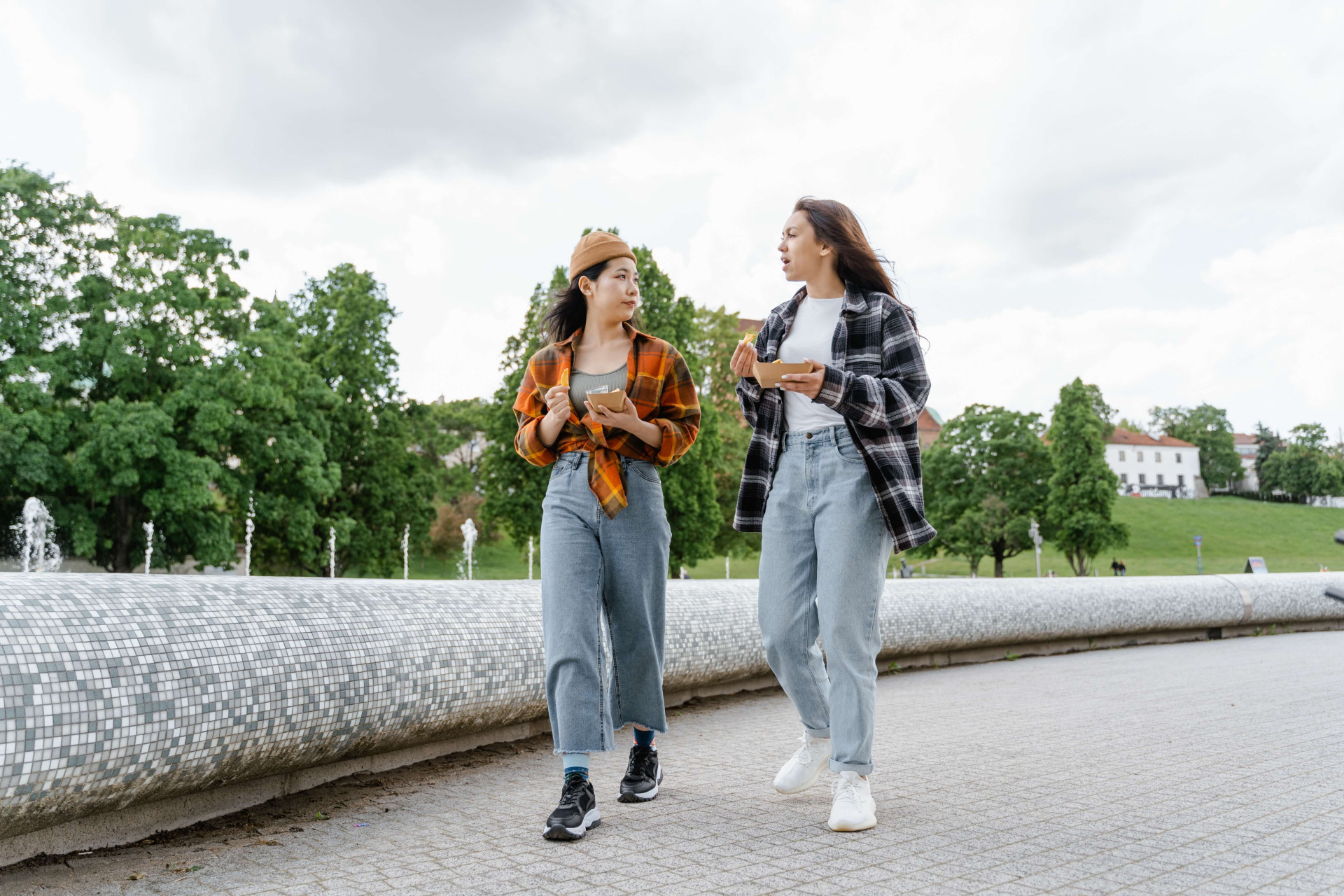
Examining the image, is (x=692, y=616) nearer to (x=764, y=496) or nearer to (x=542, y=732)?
(x=542, y=732)

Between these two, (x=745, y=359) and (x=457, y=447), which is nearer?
(x=745, y=359)

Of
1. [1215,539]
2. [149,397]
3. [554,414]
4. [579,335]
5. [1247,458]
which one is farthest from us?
[1247,458]

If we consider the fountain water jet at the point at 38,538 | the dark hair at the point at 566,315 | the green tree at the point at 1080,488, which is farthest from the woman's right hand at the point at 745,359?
the green tree at the point at 1080,488

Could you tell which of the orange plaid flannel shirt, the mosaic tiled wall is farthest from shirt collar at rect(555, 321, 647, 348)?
the mosaic tiled wall

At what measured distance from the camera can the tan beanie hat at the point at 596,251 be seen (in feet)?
13.3

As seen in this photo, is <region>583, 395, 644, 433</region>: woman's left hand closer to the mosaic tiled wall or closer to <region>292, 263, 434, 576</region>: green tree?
the mosaic tiled wall

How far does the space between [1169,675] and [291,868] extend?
7.31 m

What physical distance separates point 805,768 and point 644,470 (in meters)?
1.27

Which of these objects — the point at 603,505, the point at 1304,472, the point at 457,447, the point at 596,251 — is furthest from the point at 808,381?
the point at 1304,472

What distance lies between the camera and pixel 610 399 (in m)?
3.54

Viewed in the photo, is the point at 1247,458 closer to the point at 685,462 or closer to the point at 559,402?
the point at 685,462

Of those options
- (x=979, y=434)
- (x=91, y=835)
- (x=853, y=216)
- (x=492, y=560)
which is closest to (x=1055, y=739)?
(x=853, y=216)

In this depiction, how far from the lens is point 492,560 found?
192 ft

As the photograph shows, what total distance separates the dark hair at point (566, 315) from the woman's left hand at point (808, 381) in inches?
40.9
